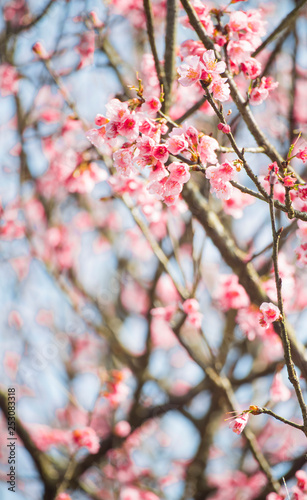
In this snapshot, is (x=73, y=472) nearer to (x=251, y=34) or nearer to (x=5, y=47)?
(x=251, y=34)

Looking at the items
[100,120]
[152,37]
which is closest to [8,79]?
[152,37]

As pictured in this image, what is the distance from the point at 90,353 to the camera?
5.38m

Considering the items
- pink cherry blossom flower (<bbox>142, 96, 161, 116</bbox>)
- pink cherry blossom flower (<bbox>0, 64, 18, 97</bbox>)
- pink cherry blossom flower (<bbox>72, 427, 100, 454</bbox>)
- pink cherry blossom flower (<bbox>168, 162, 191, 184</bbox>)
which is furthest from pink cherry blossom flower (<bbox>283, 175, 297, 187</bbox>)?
pink cherry blossom flower (<bbox>0, 64, 18, 97</bbox>)

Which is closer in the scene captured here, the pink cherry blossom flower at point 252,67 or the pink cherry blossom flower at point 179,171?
the pink cherry blossom flower at point 179,171

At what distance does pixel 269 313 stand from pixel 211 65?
0.99 metres

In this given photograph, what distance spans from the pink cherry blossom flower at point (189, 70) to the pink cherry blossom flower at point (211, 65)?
39mm

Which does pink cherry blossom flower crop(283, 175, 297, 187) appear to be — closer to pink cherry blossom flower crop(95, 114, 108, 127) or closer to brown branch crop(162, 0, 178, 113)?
pink cherry blossom flower crop(95, 114, 108, 127)

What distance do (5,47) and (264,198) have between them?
3.37m

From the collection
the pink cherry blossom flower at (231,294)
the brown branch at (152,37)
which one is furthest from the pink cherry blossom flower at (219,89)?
the pink cherry blossom flower at (231,294)

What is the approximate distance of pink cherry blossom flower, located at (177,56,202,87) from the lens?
1.50m

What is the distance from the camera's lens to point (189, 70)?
5.03ft

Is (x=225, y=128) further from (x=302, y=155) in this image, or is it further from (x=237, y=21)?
(x=237, y=21)

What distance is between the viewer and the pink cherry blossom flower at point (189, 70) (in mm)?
1504

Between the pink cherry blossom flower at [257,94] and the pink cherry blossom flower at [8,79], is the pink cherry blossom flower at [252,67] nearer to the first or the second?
the pink cherry blossom flower at [257,94]
